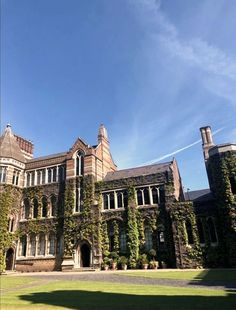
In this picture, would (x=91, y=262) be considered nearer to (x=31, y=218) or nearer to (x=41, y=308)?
(x=31, y=218)

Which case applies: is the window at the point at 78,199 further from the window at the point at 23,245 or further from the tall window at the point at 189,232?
the tall window at the point at 189,232

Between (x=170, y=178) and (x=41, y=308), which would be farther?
(x=170, y=178)

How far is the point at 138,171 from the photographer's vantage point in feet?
123

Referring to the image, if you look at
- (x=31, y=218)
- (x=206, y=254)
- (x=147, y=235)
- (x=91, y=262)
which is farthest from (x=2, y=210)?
(x=206, y=254)

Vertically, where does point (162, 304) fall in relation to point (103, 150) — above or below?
below

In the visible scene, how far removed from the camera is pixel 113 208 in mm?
35406

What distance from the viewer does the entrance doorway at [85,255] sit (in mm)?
34406

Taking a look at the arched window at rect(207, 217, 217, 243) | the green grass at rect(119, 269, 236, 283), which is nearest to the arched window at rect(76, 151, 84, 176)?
the arched window at rect(207, 217, 217, 243)

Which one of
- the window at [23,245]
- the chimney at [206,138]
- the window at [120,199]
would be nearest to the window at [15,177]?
the window at [23,245]

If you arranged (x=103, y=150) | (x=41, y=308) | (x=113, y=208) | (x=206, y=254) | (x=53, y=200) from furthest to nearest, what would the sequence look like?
(x=103, y=150) → (x=53, y=200) → (x=113, y=208) → (x=206, y=254) → (x=41, y=308)

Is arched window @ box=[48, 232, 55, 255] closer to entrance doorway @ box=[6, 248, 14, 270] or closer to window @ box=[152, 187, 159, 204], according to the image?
entrance doorway @ box=[6, 248, 14, 270]

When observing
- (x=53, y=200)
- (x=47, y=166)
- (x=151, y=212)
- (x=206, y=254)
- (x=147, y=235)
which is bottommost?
(x=206, y=254)

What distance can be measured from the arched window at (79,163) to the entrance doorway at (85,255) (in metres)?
9.03

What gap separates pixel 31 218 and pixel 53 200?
376 centimetres
